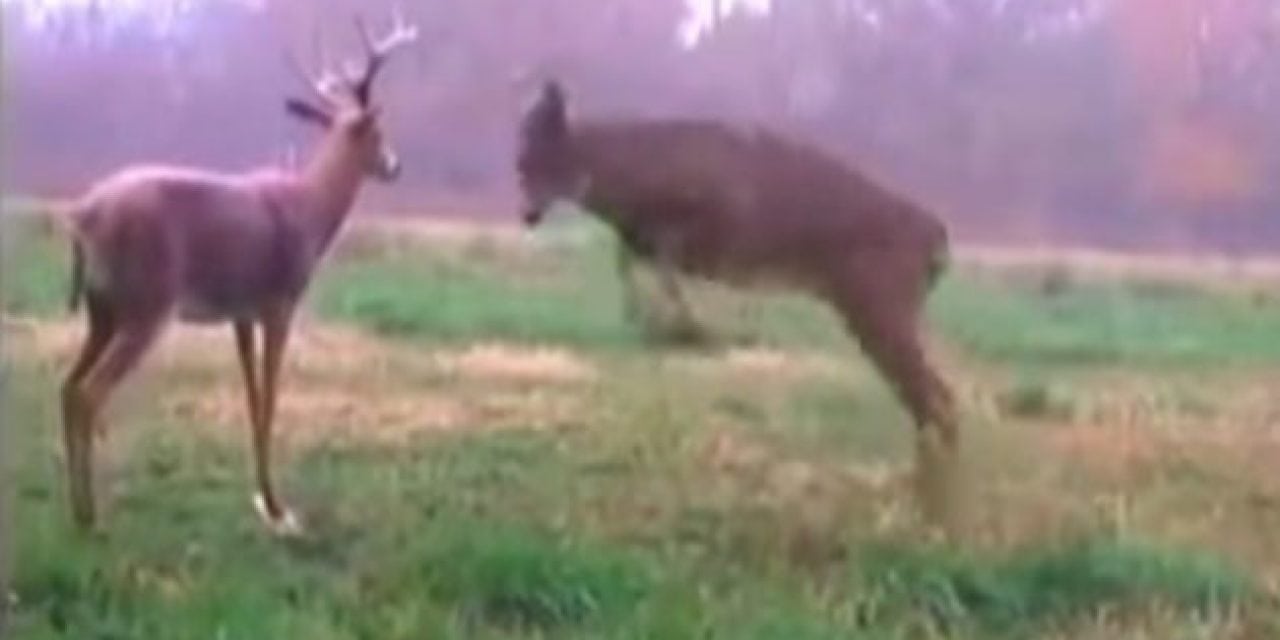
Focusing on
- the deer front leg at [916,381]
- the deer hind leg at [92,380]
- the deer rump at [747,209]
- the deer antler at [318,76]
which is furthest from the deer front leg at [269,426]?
the deer front leg at [916,381]

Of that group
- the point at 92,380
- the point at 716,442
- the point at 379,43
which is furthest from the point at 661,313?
the point at 92,380

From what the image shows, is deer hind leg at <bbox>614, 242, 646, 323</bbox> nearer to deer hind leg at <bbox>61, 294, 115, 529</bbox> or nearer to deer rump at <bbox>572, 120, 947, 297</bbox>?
deer rump at <bbox>572, 120, 947, 297</bbox>

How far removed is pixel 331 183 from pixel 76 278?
0.83 ft

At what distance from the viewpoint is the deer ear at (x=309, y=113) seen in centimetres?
321

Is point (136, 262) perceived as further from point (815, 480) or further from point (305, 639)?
point (815, 480)

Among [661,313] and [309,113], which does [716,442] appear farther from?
[309,113]

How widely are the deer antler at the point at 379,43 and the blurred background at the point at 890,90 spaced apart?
1cm

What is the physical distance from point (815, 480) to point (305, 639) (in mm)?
552

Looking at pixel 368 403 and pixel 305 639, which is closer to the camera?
pixel 305 639

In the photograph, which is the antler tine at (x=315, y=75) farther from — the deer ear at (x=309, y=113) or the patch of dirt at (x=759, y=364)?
the patch of dirt at (x=759, y=364)

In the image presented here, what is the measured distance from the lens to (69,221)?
313cm

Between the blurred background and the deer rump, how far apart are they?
0.08ft

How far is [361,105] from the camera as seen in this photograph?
10.5 ft

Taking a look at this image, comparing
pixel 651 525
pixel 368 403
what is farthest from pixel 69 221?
pixel 651 525
